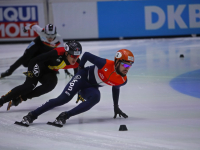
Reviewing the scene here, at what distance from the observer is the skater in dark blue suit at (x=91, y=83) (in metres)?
4.46

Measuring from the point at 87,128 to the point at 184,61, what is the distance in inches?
241

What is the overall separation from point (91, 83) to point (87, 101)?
0.31m

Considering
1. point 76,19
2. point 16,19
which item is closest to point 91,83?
point 76,19

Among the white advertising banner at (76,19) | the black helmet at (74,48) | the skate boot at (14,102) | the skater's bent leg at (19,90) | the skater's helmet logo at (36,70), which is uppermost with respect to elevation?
the white advertising banner at (76,19)

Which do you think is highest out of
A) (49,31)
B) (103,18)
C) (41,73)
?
(103,18)

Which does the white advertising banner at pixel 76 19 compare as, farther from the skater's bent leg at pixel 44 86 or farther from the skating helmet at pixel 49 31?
the skater's bent leg at pixel 44 86

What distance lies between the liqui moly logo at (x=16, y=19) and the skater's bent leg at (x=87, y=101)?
1237 cm

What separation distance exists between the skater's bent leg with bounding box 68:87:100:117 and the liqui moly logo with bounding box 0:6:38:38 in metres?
12.4

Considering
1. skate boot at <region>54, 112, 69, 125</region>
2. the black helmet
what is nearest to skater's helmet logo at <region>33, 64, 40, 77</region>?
the black helmet

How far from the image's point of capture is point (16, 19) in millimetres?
16484

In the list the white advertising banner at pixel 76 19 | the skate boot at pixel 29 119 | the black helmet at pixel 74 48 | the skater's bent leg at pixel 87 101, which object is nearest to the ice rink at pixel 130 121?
the skate boot at pixel 29 119

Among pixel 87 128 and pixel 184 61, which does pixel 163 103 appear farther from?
pixel 184 61

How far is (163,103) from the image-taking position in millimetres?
5680

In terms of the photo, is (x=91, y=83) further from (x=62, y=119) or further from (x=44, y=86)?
(x=44, y=86)
